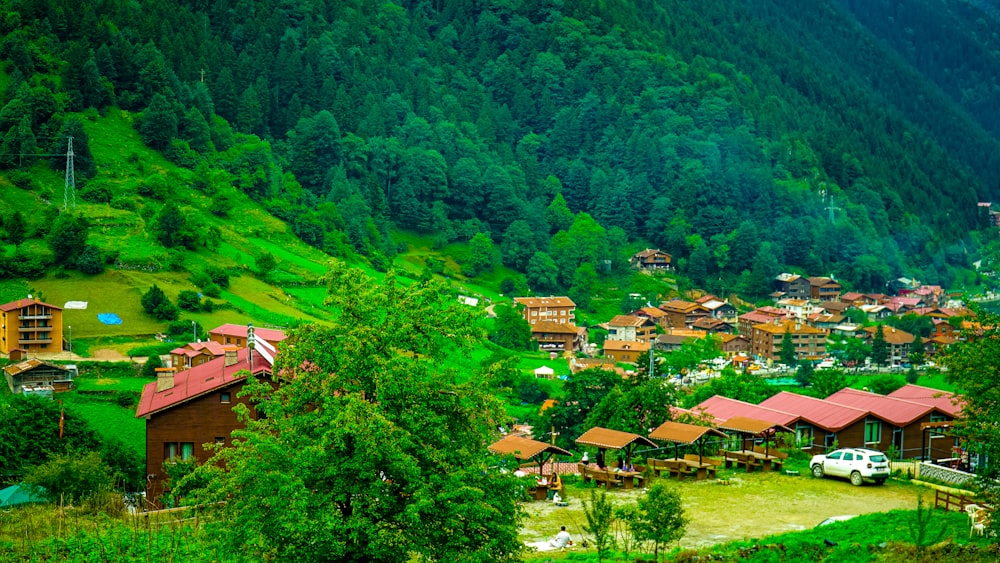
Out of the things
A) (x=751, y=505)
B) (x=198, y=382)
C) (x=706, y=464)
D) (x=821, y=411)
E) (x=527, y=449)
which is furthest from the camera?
(x=821, y=411)

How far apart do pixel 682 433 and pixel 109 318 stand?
1355 inches

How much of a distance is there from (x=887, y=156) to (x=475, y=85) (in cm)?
6058

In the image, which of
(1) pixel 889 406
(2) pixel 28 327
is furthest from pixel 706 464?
(2) pixel 28 327

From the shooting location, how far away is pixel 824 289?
116000mm

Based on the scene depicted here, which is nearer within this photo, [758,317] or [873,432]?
[873,432]

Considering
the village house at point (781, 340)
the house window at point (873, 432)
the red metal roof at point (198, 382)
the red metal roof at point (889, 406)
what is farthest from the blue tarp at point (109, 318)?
the village house at point (781, 340)

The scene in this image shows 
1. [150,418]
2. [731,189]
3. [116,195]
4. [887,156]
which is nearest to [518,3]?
[731,189]

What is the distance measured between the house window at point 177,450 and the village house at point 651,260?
8729 centimetres

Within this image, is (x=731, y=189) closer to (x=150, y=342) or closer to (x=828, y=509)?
(x=150, y=342)

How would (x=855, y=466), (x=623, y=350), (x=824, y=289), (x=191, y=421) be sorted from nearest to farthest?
(x=855, y=466)
(x=191, y=421)
(x=623, y=350)
(x=824, y=289)

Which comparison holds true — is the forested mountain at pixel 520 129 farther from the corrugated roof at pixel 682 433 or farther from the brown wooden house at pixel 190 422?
the corrugated roof at pixel 682 433

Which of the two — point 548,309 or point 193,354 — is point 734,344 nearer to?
point 548,309

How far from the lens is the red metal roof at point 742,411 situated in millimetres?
28000

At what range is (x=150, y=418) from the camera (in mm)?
27250
